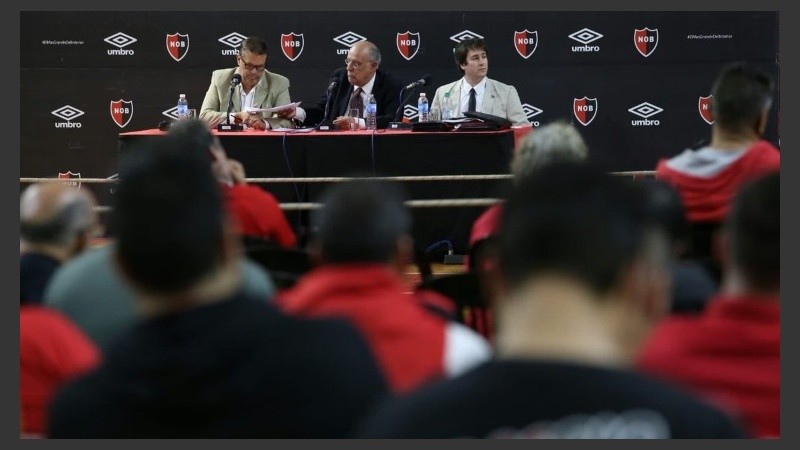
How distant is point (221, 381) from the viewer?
5.26 ft

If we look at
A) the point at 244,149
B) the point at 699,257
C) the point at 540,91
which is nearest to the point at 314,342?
the point at 699,257

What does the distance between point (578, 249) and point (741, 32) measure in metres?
8.27

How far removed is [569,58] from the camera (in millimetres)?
9047

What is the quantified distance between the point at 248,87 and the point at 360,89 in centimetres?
74

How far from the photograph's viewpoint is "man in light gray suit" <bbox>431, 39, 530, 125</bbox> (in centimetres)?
755

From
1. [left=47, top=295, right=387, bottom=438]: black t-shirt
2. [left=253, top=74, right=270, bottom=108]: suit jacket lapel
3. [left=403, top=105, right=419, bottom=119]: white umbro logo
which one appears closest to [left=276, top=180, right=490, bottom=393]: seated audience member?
[left=47, top=295, right=387, bottom=438]: black t-shirt

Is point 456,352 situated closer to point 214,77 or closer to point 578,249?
point 578,249

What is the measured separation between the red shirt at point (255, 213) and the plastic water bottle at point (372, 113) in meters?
3.21

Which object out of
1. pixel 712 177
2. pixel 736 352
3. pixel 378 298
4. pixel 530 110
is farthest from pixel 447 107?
pixel 736 352

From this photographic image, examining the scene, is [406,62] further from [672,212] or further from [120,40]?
[672,212]

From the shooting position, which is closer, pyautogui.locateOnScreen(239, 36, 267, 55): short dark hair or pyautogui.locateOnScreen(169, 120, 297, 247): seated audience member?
pyautogui.locateOnScreen(169, 120, 297, 247): seated audience member

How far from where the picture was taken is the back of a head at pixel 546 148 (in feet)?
11.5

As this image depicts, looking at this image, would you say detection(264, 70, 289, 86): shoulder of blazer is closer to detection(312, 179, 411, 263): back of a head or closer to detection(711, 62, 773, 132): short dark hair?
detection(711, 62, 773, 132): short dark hair

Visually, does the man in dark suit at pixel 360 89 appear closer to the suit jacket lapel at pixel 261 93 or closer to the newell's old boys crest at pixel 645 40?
the suit jacket lapel at pixel 261 93
